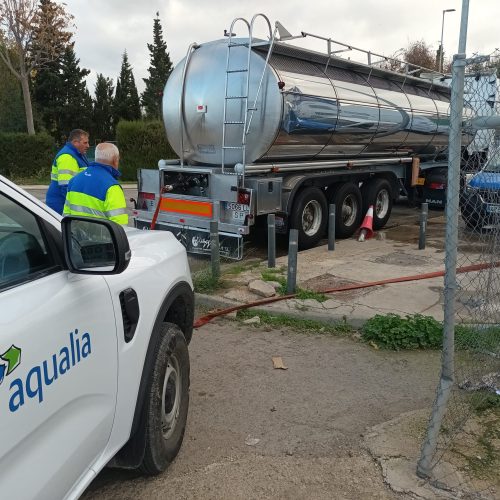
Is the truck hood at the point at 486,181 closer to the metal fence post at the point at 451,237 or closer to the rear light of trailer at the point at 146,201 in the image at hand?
the metal fence post at the point at 451,237

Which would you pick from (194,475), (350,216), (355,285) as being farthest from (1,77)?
(194,475)

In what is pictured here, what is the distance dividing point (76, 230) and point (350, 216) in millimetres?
8438

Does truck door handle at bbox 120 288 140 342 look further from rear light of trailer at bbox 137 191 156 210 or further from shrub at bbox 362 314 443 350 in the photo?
rear light of trailer at bbox 137 191 156 210

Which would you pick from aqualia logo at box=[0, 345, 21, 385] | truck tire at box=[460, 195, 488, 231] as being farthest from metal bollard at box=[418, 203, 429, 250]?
aqualia logo at box=[0, 345, 21, 385]

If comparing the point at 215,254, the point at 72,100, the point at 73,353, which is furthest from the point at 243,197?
the point at 72,100

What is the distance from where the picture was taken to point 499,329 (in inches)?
162

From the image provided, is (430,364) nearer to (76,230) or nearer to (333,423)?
(333,423)

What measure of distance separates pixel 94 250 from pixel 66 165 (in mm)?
4909

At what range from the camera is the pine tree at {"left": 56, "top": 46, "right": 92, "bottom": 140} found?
43062mm

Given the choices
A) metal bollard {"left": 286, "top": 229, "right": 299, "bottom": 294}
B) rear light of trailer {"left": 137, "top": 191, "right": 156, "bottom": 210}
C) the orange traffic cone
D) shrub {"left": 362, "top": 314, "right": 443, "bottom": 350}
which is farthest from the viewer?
the orange traffic cone

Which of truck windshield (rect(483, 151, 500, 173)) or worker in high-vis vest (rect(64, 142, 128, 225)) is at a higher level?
truck windshield (rect(483, 151, 500, 173))

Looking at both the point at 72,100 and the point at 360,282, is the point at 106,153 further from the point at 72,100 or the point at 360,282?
the point at 72,100

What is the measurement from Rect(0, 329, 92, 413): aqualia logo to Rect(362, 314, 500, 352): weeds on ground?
3399 millimetres

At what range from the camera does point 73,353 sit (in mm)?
1896
